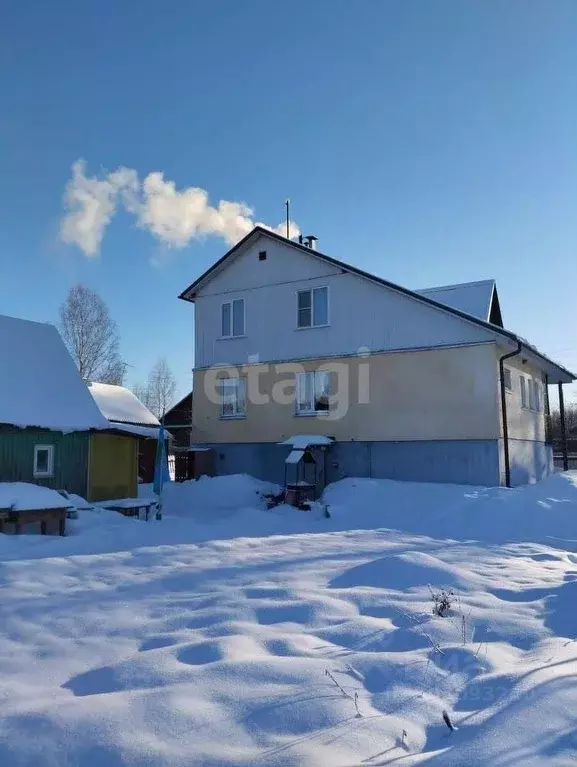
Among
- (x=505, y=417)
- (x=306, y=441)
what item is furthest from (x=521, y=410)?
(x=306, y=441)

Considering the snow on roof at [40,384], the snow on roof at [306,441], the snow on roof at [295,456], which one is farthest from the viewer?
the snow on roof at [306,441]

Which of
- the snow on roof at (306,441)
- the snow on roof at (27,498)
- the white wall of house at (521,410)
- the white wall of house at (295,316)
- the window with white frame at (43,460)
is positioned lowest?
the snow on roof at (27,498)

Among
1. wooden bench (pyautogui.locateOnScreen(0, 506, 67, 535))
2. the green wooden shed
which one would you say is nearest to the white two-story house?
the green wooden shed

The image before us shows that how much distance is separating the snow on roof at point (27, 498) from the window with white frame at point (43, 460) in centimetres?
245

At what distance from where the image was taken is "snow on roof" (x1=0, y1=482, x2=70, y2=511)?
1146 cm

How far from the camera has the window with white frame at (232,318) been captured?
70.4 feet

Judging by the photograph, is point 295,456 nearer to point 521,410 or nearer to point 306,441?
point 306,441

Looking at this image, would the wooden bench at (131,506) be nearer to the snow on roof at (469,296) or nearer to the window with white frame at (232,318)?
the window with white frame at (232,318)

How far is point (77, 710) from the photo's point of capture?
11.9ft

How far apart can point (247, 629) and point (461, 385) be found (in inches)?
523

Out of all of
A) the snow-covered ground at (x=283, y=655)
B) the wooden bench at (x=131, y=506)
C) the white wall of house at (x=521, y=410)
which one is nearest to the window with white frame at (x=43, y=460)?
the wooden bench at (x=131, y=506)

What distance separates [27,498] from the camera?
1175cm

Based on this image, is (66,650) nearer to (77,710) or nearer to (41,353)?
(77,710)

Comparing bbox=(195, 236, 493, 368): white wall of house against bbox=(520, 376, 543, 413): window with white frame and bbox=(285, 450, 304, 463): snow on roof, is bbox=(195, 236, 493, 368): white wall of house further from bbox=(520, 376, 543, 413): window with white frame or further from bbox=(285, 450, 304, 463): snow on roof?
bbox=(520, 376, 543, 413): window with white frame
